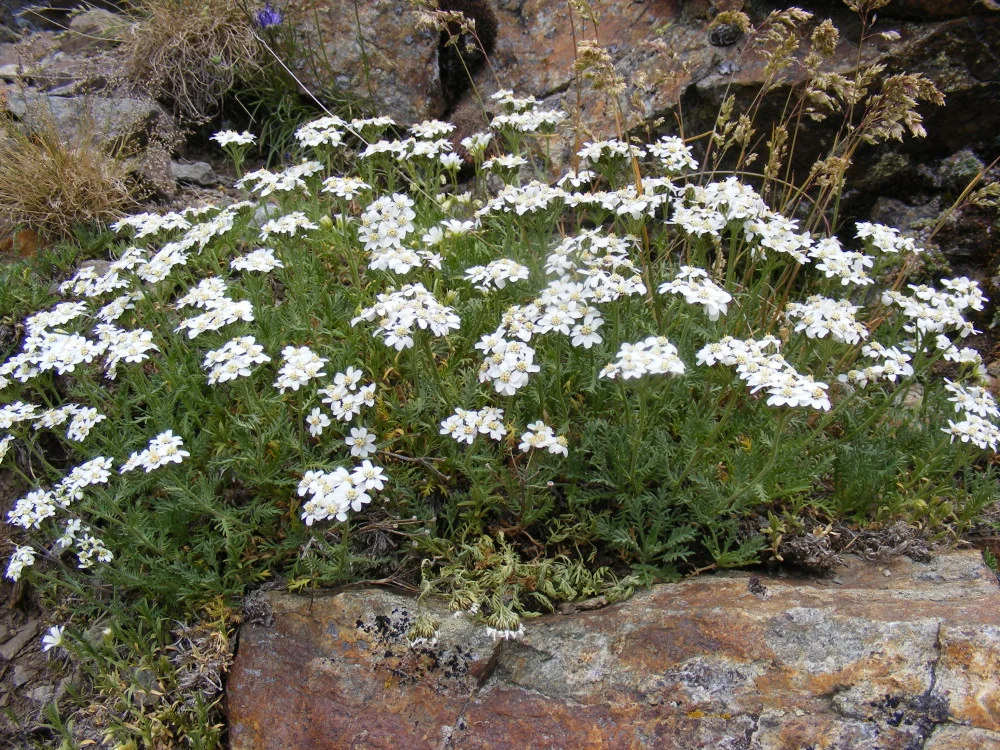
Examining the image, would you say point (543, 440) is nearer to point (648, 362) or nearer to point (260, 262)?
point (648, 362)

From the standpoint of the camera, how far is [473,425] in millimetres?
2980

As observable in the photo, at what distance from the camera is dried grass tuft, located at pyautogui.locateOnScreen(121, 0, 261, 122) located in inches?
250

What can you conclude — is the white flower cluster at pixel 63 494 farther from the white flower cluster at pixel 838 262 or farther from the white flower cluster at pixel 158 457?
the white flower cluster at pixel 838 262

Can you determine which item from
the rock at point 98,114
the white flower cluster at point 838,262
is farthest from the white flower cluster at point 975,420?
the rock at point 98,114

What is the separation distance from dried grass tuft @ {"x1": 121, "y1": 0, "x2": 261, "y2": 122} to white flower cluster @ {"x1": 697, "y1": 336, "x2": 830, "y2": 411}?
17.5ft

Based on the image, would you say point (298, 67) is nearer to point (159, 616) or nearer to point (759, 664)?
point (159, 616)

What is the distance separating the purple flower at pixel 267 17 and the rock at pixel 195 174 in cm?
136

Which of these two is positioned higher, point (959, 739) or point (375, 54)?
point (375, 54)

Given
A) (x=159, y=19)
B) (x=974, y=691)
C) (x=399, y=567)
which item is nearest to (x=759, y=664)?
(x=974, y=691)

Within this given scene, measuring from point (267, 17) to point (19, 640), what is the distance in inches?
204

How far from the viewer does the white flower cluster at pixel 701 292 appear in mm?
2973

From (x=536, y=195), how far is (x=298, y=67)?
394cm

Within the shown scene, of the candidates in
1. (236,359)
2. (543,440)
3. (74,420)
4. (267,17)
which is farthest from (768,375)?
(267,17)

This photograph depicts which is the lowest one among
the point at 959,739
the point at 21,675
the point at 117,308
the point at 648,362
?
the point at 21,675
